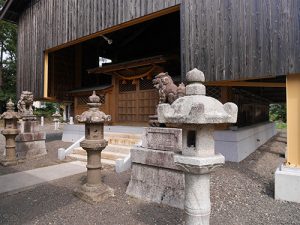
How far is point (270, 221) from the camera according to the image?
4.39 metres

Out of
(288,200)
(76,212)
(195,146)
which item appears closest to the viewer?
(195,146)

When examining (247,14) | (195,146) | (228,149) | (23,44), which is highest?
(23,44)

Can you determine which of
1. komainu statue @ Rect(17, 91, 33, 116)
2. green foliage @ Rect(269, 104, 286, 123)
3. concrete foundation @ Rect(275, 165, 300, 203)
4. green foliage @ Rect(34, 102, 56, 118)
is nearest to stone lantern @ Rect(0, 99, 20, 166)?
komainu statue @ Rect(17, 91, 33, 116)

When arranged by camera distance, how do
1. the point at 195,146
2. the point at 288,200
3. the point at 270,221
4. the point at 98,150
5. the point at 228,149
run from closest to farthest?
the point at 195,146 → the point at 270,221 → the point at 288,200 → the point at 98,150 → the point at 228,149

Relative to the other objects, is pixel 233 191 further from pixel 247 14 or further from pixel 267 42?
pixel 247 14

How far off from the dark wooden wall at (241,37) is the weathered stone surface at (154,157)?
2.83 meters

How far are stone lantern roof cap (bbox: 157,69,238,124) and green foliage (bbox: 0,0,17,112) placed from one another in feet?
115

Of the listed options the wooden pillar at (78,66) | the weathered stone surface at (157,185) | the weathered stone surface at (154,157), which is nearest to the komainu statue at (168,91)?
the weathered stone surface at (154,157)

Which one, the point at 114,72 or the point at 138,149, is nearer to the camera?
the point at 138,149

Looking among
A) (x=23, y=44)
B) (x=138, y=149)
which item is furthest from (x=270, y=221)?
(x=23, y=44)

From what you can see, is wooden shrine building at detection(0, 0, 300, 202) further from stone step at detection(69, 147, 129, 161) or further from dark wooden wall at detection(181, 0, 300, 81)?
stone step at detection(69, 147, 129, 161)

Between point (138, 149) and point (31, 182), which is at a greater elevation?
point (138, 149)

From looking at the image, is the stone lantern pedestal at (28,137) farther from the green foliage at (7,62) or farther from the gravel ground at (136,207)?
the green foliage at (7,62)

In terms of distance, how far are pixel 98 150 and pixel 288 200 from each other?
425 centimetres
